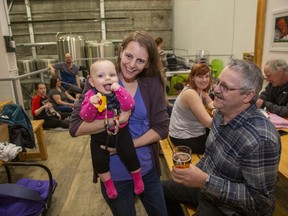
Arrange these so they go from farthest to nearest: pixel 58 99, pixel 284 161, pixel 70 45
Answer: pixel 70 45 < pixel 58 99 < pixel 284 161

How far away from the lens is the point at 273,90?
8.41ft

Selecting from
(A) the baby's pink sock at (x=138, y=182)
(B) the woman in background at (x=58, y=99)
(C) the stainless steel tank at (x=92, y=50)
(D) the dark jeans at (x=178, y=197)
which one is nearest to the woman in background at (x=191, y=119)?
(D) the dark jeans at (x=178, y=197)

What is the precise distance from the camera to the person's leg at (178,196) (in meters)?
1.60

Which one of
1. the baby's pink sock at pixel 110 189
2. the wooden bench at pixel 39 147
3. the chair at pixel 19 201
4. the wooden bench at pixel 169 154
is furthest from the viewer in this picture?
the wooden bench at pixel 39 147

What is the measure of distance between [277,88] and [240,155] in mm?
1765

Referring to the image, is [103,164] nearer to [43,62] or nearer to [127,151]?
[127,151]

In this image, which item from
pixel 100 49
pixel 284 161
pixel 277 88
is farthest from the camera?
pixel 100 49

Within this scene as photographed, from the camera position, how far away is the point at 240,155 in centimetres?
111

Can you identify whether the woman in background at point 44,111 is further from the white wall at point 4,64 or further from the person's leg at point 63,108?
the white wall at point 4,64

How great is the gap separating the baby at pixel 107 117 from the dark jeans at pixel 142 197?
0.15 ft

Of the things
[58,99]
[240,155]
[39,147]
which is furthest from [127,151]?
[58,99]

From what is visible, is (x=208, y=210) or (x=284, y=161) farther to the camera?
(x=284, y=161)

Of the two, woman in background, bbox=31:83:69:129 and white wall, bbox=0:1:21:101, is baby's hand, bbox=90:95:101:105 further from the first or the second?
white wall, bbox=0:1:21:101

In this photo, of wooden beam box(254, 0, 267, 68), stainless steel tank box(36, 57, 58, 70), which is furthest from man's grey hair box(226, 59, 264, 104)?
stainless steel tank box(36, 57, 58, 70)
